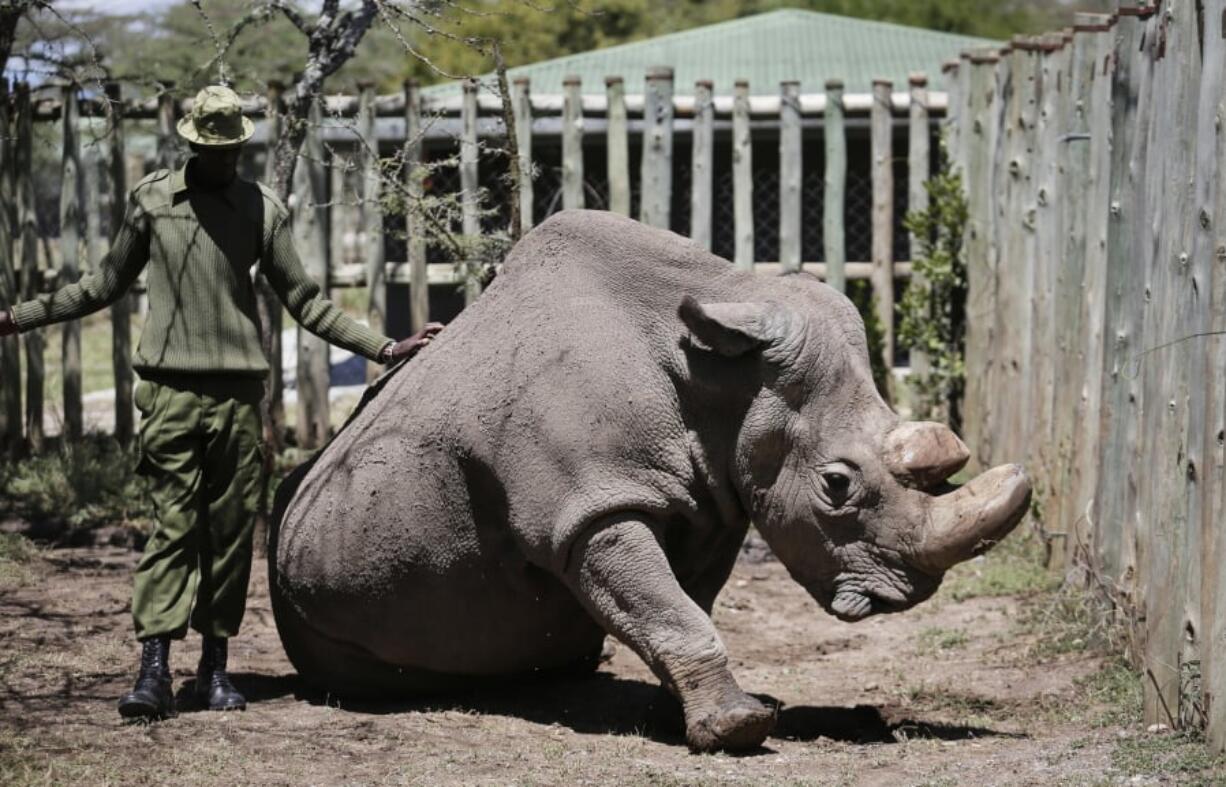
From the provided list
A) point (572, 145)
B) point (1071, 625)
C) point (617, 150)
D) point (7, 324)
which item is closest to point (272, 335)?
point (572, 145)

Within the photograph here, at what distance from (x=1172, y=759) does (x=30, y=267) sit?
8.61 m

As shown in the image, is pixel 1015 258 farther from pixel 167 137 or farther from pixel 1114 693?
pixel 167 137

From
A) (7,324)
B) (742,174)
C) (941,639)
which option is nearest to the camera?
(7,324)

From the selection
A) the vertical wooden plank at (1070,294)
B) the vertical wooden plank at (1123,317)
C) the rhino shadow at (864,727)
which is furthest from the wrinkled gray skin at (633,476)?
the vertical wooden plank at (1070,294)

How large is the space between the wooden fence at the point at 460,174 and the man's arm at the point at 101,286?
4.76 m

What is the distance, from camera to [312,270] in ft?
39.5

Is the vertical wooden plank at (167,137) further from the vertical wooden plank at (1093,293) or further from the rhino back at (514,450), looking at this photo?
the vertical wooden plank at (1093,293)

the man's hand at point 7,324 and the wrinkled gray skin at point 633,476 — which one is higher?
the man's hand at point 7,324

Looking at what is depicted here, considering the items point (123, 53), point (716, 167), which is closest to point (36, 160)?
point (716, 167)

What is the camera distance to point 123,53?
24.4 meters

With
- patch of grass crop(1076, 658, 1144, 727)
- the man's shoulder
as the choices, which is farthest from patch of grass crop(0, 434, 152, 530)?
patch of grass crop(1076, 658, 1144, 727)

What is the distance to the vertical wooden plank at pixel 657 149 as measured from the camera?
468 inches

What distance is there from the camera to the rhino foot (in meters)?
5.82

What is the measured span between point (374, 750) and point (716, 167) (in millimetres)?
11421
